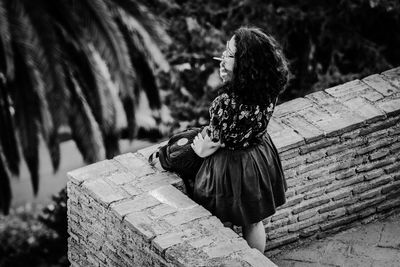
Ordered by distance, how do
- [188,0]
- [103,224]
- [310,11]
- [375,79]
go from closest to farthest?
[103,224] → [375,79] → [310,11] → [188,0]

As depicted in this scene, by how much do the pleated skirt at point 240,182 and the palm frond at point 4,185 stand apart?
115 cm

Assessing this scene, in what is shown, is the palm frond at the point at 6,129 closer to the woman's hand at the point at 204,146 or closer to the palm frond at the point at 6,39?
the palm frond at the point at 6,39

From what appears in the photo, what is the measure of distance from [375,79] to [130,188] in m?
1.92

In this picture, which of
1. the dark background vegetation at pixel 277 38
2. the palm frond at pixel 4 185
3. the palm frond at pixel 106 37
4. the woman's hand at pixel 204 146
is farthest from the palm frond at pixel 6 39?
the dark background vegetation at pixel 277 38

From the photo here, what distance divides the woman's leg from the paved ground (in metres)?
0.44

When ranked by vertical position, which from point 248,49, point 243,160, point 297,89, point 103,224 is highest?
point 248,49

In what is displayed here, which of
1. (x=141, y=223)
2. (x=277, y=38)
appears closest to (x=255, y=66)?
(x=141, y=223)

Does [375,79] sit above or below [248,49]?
below

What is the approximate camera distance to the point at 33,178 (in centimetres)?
484

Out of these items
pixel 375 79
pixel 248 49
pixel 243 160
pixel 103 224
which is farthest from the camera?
pixel 375 79

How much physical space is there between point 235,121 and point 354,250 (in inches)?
54.0

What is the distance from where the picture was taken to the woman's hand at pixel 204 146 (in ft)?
14.5

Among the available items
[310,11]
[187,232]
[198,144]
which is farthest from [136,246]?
[310,11]

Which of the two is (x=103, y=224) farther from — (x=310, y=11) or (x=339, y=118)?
(x=310, y=11)
